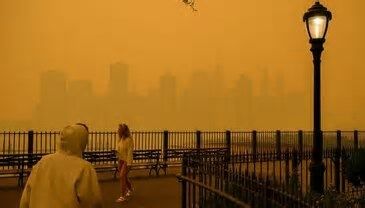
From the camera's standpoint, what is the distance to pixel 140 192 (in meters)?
12.8

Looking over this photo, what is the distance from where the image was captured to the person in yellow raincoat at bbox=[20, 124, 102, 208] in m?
4.30

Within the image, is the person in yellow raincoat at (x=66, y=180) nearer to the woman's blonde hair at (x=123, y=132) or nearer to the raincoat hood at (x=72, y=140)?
the raincoat hood at (x=72, y=140)

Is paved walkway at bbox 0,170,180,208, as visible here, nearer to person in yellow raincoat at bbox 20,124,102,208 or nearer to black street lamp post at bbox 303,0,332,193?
black street lamp post at bbox 303,0,332,193

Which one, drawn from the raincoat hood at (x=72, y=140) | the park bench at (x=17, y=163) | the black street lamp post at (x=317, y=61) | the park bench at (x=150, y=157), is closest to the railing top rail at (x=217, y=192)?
the raincoat hood at (x=72, y=140)

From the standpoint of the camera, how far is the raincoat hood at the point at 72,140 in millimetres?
4387

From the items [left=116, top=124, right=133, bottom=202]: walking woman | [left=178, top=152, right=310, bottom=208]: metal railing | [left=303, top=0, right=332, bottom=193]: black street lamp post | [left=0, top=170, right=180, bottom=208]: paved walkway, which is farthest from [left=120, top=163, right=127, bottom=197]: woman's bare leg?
[left=303, top=0, right=332, bottom=193]: black street lamp post

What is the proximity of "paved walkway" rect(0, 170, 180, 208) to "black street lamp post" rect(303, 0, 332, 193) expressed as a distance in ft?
10.7

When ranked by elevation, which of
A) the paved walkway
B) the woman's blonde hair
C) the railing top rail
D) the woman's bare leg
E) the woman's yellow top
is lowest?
the paved walkway

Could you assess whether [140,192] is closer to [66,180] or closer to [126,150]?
[126,150]

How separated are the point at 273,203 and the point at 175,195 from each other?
21.6 ft

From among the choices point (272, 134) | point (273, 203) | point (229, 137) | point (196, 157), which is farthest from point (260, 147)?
point (273, 203)

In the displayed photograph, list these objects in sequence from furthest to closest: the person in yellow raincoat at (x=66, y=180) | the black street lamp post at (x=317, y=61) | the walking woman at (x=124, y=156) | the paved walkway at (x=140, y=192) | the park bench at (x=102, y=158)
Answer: the park bench at (x=102, y=158), the walking woman at (x=124, y=156), the paved walkway at (x=140, y=192), the black street lamp post at (x=317, y=61), the person in yellow raincoat at (x=66, y=180)

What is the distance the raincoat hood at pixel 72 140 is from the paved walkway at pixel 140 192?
6646 millimetres

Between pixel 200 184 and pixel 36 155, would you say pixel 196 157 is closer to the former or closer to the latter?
pixel 200 184
